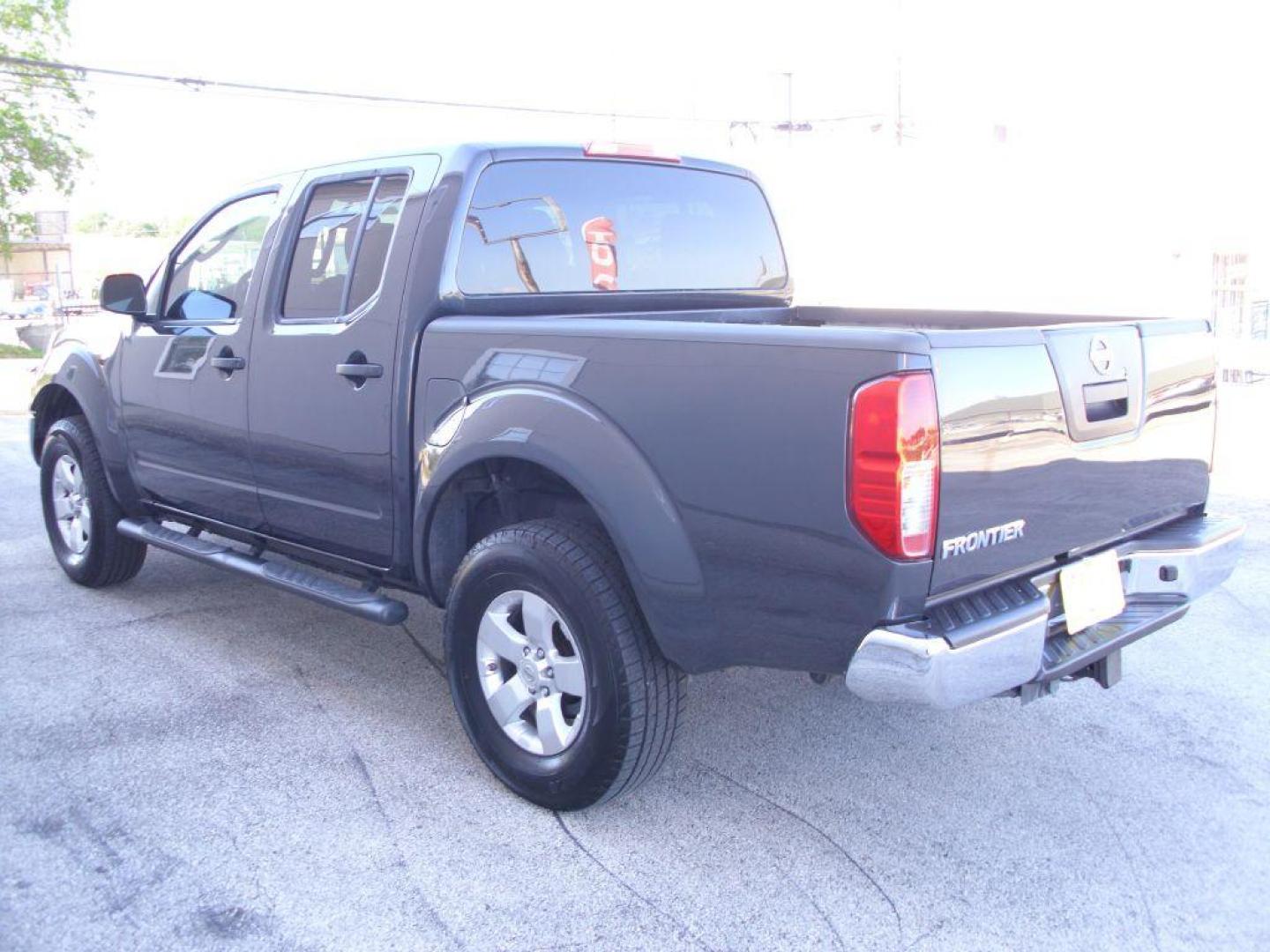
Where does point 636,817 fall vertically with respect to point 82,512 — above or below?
below

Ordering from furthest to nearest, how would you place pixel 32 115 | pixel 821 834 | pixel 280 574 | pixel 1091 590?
pixel 32 115 < pixel 280 574 < pixel 821 834 < pixel 1091 590

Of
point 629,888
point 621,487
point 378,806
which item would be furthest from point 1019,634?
point 378,806

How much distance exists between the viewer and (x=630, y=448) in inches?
116

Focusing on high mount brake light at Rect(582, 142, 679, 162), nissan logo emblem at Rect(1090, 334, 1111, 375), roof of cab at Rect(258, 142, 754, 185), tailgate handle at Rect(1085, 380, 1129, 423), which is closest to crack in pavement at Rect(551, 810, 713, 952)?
tailgate handle at Rect(1085, 380, 1129, 423)

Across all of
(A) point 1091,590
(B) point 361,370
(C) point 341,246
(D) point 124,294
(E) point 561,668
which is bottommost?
(E) point 561,668

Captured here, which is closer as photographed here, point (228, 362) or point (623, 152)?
point (623, 152)

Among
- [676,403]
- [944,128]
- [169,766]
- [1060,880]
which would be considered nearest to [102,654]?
[169,766]

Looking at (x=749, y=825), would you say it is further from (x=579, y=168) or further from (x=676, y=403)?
(x=579, y=168)

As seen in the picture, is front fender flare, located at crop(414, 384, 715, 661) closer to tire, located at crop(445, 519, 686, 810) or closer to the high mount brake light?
tire, located at crop(445, 519, 686, 810)

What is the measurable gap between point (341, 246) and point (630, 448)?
1668 millimetres

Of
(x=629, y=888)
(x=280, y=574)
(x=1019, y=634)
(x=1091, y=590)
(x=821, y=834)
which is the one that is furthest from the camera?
(x=280, y=574)

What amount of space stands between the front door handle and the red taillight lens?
262cm

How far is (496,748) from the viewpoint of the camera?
3406mm

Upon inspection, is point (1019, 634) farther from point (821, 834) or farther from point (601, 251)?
point (601, 251)
